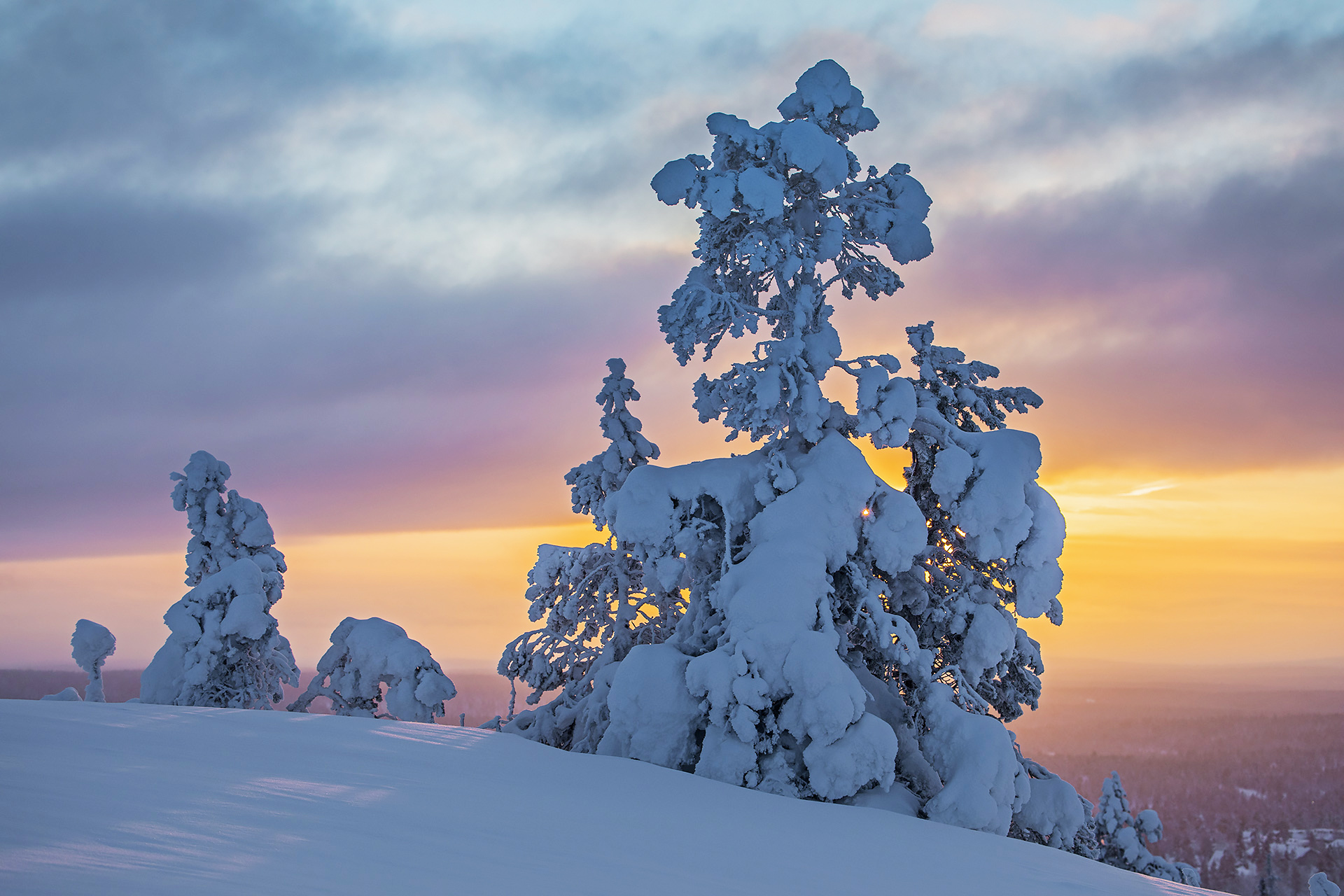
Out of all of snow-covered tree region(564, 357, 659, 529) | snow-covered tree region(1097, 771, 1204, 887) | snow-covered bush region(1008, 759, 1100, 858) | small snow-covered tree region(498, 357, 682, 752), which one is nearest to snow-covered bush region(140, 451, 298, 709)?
small snow-covered tree region(498, 357, 682, 752)

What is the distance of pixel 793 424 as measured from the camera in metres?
14.2

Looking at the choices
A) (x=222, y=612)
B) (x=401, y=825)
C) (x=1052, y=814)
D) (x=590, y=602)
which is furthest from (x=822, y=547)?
(x=222, y=612)

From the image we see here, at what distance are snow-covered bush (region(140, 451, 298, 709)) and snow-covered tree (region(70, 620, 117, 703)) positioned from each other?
1.93 m

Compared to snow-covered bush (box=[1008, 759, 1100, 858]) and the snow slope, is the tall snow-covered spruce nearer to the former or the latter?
snow-covered bush (box=[1008, 759, 1100, 858])

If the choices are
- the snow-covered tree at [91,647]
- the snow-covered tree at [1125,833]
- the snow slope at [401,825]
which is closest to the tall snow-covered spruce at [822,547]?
the snow slope at [401,825]

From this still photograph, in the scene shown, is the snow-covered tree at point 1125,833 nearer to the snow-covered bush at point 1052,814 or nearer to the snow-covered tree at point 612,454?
the snow-covered bush at point 1052,814

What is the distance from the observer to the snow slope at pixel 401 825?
4.40 meters

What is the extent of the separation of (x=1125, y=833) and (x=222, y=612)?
2045cm

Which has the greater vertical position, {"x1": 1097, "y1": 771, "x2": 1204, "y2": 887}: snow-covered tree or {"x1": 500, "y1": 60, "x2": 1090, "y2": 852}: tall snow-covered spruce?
{"x1": 500, "y1": 60, "x2": 1090, "y2": 852}: tall snow-covered spruce

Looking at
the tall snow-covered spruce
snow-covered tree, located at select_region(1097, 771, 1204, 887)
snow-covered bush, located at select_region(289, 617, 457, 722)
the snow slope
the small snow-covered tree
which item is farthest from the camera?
snow-covered tree, located at select_region(1097, 771, 1204, 887)

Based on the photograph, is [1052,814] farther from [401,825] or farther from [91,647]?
[91,647]

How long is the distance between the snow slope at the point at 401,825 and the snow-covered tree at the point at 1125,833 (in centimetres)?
1159

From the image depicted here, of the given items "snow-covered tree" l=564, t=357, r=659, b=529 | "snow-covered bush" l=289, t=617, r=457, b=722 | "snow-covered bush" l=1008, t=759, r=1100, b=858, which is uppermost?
"snow-covered tree" l=564, t=357, r=659, b=529

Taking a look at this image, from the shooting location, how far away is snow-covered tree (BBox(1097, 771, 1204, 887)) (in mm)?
18469
